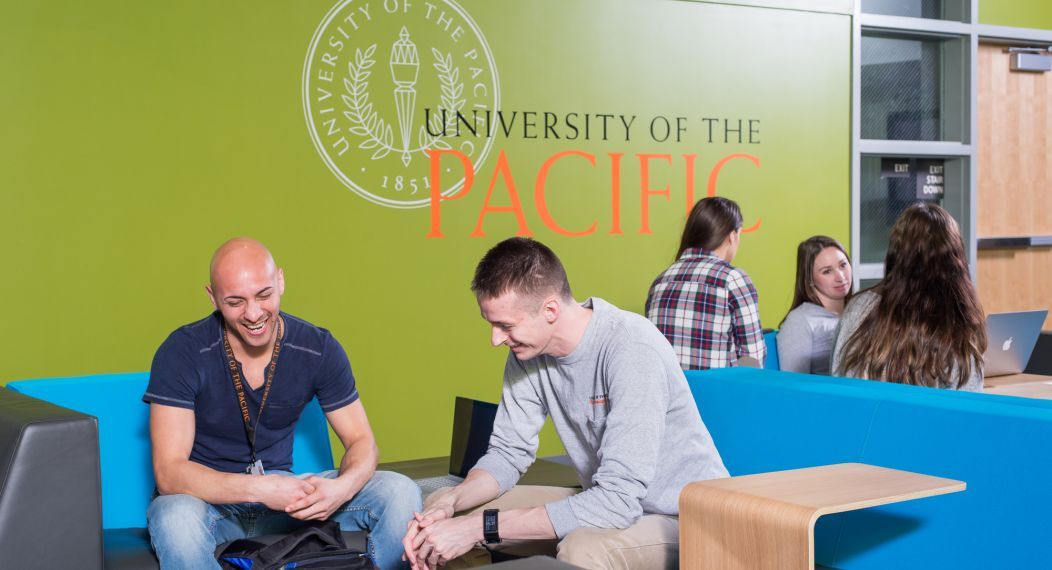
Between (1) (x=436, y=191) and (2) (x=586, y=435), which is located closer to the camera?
(2) (x=586, y=435)

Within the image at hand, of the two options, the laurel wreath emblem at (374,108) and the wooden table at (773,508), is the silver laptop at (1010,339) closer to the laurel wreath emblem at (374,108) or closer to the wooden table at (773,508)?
the wooden table at (773,508)

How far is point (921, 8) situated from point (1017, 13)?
2.53ft

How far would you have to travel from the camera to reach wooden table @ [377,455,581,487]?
16.3 ft

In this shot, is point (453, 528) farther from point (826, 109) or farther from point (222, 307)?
point (826, 109)

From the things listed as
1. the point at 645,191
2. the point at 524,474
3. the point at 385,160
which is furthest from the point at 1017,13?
the point at 524,474

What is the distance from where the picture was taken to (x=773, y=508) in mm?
1996

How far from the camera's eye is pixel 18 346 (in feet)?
14.6

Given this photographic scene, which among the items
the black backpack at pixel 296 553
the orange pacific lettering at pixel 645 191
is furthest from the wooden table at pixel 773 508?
the orange pacific lettering at pixel 645 191

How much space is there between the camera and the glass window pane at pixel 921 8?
660 centimetres

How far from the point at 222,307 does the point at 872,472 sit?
1.70m

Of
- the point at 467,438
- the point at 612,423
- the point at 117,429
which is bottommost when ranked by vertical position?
the point at 467,438

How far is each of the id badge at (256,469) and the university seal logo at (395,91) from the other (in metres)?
2.31

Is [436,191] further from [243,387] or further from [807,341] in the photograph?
[243,387]

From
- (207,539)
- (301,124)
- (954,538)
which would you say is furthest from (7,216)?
(954,538)
